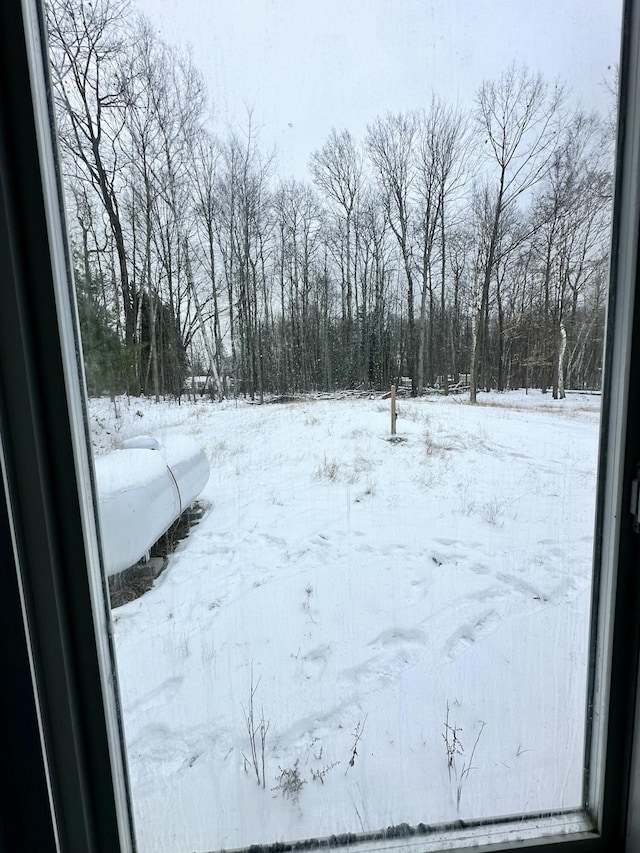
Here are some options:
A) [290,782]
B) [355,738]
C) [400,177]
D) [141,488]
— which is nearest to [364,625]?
[355,738]

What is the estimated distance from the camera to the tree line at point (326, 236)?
0.67 m

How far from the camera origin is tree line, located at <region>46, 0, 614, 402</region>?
67 centimetres

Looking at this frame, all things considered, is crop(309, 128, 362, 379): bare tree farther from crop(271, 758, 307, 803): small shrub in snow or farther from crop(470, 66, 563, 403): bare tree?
crop(271, 758, 307, 803): small shrub in snow

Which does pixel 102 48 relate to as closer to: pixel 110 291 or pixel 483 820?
pixel 110 291

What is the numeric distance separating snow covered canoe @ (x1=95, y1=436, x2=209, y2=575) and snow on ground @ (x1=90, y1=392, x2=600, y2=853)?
0.03m

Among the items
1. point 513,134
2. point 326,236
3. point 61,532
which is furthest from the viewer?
point 326,236

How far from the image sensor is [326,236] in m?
0.88

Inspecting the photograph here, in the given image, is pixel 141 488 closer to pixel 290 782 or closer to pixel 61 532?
pixel 61 532

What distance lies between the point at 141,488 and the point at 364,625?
0.59 metres

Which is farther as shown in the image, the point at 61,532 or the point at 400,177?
the point at 400,177

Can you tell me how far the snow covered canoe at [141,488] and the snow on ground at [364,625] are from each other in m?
0.03

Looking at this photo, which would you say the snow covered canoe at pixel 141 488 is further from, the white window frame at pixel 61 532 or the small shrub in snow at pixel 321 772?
the small shrub in snow at pixel 321 772

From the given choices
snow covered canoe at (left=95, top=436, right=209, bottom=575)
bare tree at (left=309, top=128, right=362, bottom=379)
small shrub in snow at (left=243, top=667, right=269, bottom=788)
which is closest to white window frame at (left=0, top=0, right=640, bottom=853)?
snow covered canoe at (left=95, top=436, right=209, bottom=575)

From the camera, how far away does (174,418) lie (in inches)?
30.6
